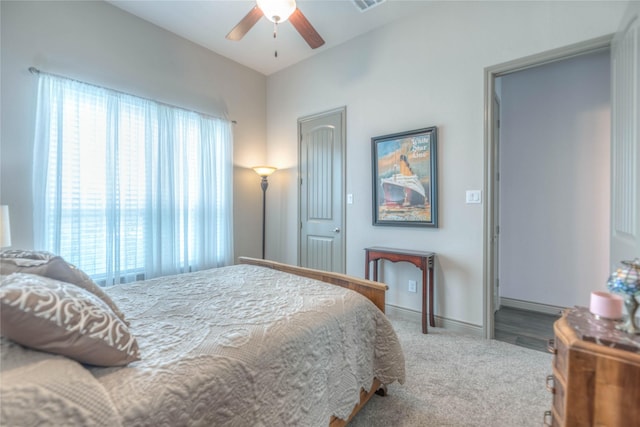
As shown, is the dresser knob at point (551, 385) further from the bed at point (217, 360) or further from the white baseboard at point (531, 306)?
the white baseboard at point (531, 306)

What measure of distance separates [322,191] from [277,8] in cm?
206

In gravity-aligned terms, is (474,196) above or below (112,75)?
below

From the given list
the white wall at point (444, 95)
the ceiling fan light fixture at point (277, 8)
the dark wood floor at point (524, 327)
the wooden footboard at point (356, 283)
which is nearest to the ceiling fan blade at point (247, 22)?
the ceiling fan light fixture at point (277, 8)

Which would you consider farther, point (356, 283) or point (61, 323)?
point (356, 283)

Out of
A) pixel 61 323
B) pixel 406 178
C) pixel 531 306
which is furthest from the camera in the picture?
pixel 531 306

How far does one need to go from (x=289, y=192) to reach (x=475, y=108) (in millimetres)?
2413

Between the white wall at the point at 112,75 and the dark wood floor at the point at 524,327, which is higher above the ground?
the white wall at the point at 112,75

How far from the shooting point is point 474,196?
258cm

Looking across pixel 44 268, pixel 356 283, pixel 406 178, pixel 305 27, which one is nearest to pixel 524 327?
→ pixel 406 178

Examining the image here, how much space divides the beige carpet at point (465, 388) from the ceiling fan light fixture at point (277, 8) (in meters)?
2.58

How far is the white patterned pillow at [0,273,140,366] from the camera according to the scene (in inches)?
28.8

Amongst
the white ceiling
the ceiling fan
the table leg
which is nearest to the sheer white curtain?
the white ceiling

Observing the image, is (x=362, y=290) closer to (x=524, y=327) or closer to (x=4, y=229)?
(x=524, y=327)

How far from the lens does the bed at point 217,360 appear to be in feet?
2.34
